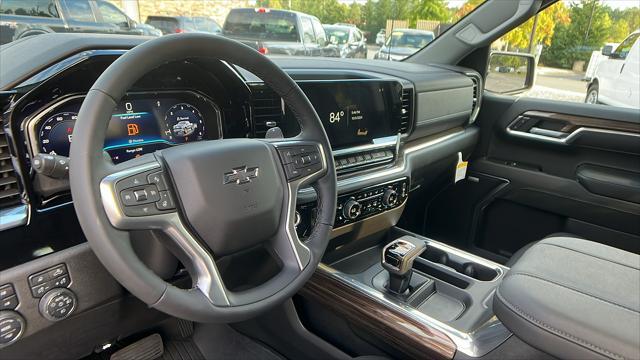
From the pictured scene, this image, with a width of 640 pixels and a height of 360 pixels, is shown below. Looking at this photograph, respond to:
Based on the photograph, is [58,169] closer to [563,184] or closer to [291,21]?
[563,184]

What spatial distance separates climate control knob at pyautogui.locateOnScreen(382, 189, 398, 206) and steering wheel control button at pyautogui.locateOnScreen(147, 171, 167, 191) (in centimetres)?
105

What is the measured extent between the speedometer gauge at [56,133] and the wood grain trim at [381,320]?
94 cm

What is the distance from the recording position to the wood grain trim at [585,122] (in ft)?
6.95

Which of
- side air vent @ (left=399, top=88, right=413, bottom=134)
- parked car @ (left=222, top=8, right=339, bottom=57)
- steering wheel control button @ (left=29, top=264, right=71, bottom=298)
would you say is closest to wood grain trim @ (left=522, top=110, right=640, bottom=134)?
side air vent @ (left=399, top=88, right=413, bottom=134)

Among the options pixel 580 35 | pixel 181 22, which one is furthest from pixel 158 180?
pixel 181 22

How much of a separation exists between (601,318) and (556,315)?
0.09 m

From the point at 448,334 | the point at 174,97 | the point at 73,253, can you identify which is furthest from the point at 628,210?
the point at 73,253

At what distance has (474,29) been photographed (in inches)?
96.0

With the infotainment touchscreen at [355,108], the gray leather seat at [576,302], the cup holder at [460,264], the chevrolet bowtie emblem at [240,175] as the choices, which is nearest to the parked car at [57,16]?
the infotainment touchscreen at [355,108]

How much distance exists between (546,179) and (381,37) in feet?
5.76

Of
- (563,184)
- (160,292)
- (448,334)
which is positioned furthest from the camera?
(563,184)

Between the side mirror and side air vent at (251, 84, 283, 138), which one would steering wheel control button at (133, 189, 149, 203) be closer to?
side air vent at (251, 84, 283, 138)

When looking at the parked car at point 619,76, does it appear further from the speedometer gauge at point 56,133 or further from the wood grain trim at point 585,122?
the speedometer gauge at point 56,133

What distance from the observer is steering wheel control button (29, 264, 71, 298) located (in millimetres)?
981
